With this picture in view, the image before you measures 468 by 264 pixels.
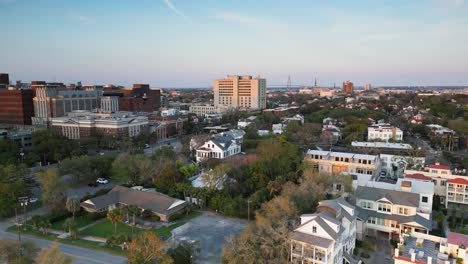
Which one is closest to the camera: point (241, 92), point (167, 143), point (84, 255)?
point (84, 255)

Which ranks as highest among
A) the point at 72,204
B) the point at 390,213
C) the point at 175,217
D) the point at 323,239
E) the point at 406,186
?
the point at 406,186

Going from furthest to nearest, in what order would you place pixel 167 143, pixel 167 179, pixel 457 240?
pixel 167 143 → pixel 167 179 → pixel 457 240

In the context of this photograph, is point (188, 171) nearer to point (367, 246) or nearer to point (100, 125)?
point (367, 246)

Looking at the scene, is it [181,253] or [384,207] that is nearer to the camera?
[181,253]

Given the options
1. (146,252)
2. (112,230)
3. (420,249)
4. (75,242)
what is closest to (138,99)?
(112,230)

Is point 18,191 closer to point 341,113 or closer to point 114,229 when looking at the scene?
point 114,229

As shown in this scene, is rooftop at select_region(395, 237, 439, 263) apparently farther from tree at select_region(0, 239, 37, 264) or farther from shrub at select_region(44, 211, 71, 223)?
shrub at select_region(44, 211, 71, 223)

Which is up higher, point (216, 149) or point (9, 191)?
point (216, 149)

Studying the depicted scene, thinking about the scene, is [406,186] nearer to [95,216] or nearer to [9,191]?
[95,216]
